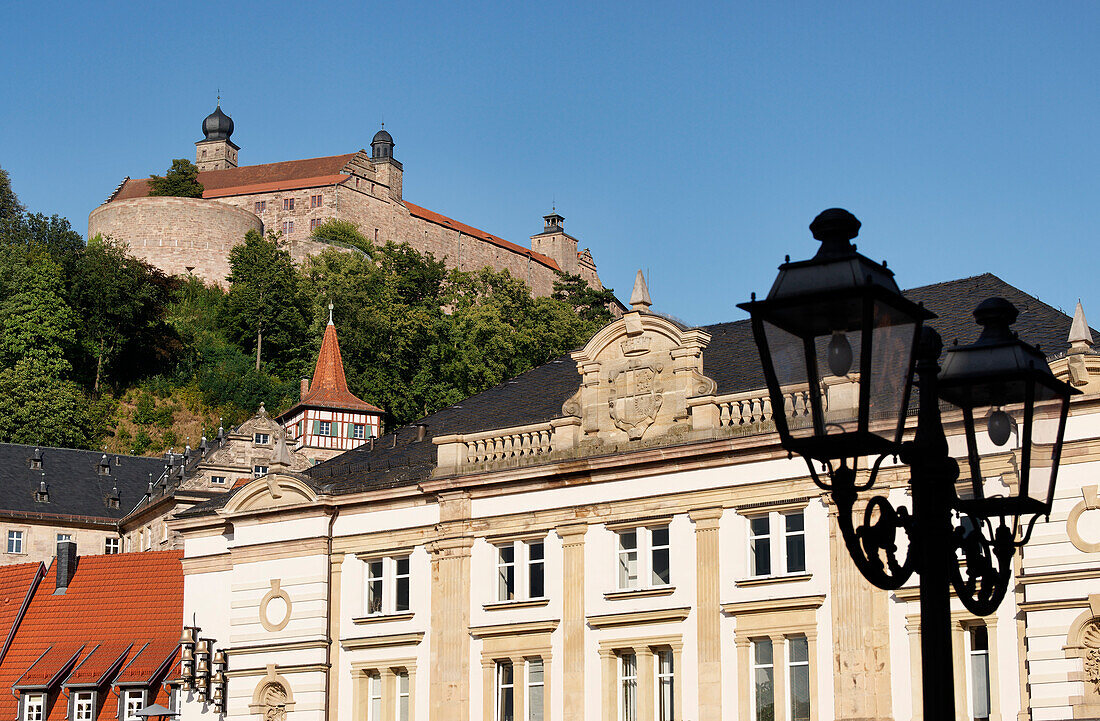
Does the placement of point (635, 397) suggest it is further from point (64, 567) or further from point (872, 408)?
point (872, 408)

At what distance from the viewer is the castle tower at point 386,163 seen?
13538 cm

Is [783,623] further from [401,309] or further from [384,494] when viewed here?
[401,309]

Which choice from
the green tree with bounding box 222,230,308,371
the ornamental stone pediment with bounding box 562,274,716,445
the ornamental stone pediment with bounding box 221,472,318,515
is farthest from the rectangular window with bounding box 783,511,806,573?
the green tree with bounding box 222,230,308,371

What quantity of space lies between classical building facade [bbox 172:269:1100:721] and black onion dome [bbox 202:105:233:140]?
367 ft

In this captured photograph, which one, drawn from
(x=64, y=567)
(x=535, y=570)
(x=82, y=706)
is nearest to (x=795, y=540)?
(x=535, y=570)

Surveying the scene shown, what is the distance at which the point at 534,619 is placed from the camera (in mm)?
35531

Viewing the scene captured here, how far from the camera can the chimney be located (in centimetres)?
4653

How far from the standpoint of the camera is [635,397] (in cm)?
3522

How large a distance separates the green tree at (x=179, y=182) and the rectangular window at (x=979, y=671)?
101807 millimetres

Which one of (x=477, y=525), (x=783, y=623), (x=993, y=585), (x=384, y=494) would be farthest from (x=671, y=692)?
(x=993, y=585)

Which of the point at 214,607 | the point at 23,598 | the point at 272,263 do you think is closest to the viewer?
the point at 214,607

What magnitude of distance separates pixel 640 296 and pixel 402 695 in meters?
10.5

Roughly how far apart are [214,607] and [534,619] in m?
9.35

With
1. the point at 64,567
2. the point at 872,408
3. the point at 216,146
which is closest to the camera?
the point at 872,408
